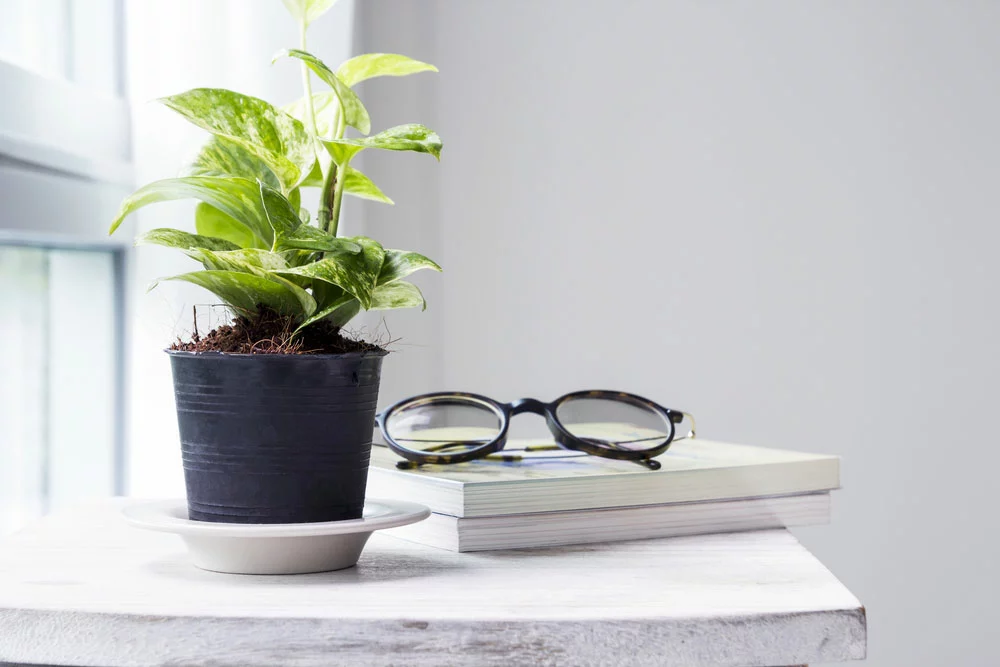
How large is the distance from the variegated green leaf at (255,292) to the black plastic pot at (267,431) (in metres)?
0.03

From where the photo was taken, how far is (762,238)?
1.28 meters

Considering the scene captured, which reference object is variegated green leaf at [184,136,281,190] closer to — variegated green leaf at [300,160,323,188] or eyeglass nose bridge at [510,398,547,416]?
variegated green leaf at [300,160,323,188]

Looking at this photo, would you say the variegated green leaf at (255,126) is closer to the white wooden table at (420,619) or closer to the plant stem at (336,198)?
the plant stem at (336,198)

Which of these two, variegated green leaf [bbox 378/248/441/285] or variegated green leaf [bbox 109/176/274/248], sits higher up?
variegated green leaf [bbox 109/176/274/248]

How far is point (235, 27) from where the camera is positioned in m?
0.88

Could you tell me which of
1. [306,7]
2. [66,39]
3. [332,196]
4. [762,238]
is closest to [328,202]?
[332,196]

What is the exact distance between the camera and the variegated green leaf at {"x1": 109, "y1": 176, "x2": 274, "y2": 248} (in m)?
0.42

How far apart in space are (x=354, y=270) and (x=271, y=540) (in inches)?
5.5

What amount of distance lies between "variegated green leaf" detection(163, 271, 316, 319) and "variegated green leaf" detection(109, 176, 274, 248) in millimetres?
39

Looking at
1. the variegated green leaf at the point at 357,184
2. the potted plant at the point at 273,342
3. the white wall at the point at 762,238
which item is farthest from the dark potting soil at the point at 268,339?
the white wall at the point at 762,238

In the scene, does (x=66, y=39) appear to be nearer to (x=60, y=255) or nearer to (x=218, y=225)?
(x=60, y=255)

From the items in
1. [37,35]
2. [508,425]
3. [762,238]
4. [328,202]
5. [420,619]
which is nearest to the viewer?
[420,619]

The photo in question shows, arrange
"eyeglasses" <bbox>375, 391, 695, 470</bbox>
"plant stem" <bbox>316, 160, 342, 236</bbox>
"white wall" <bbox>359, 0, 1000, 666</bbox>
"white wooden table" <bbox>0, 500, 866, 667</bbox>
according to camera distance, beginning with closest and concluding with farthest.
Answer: "white wooden table" <bbox>0, 500, 866, 667</bbox> → "plant stem" <bbox>316, 160, 342, 236</bbox> → "eyeglasses" <bbox>375, 391, 695, 470</bbox> → "white wall" <bbox>359, 0, 1000, 666</bbox>

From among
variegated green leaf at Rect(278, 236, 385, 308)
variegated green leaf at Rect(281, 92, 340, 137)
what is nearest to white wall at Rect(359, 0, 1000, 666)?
variegated green leaf at Rect(281, 92, 340, 137)
